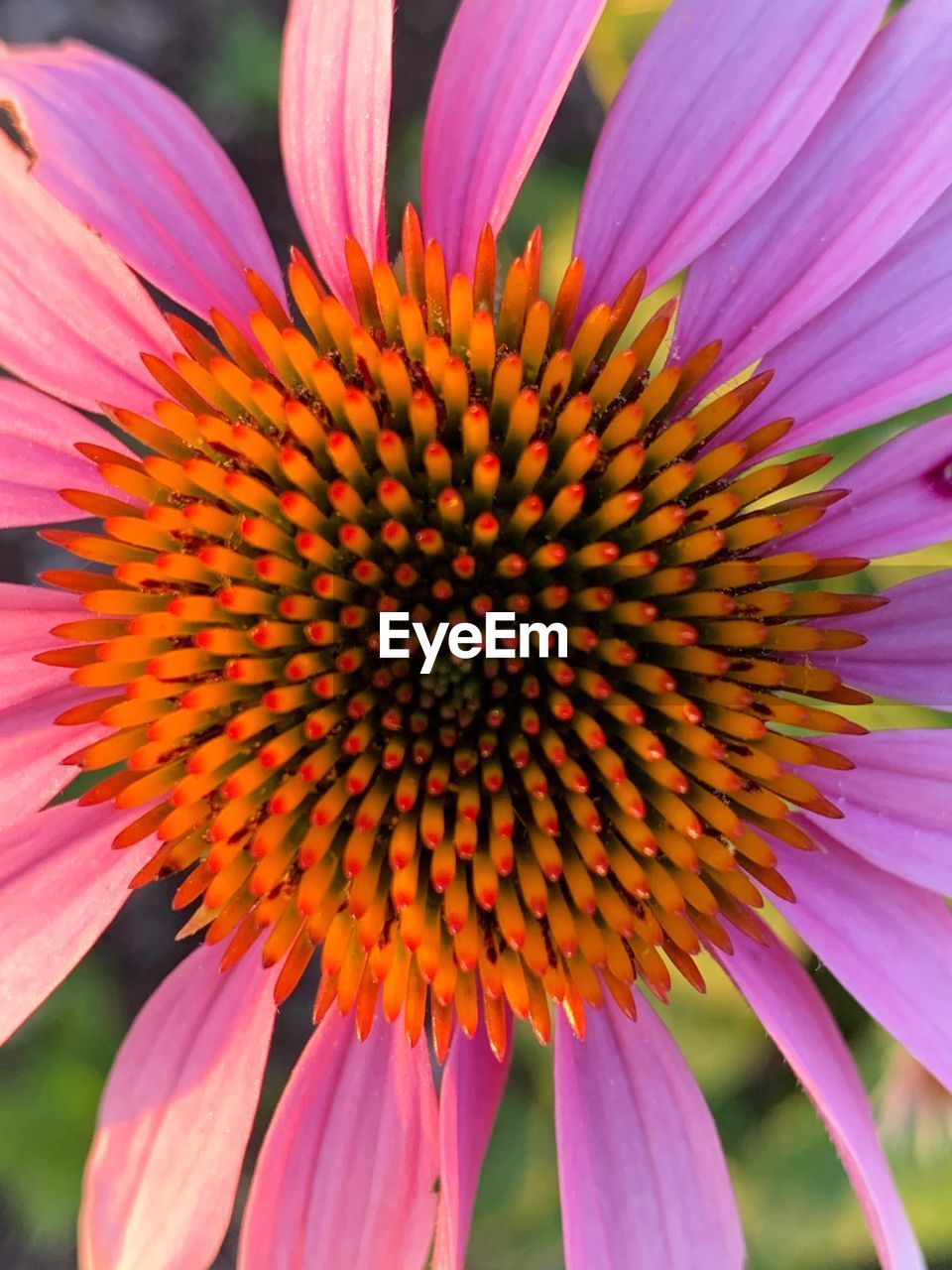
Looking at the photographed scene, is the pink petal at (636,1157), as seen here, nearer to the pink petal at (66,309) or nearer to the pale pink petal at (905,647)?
the pale pink petal at (905,647)

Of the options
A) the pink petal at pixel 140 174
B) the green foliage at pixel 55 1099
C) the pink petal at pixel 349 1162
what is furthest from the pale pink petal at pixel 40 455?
the green foliage at pixel 55 1099

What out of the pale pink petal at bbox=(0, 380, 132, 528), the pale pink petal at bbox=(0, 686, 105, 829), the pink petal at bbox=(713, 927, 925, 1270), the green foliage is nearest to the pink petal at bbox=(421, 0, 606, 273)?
the pale pink petal at bbox=(0, 380, 132, 528)

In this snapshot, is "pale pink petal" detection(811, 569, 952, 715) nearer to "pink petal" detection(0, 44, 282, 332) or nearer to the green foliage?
"pink petal" detection(0, 44, 282, 332)

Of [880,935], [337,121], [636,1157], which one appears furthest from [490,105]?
[636,1157]

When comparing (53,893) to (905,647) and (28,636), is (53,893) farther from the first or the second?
(905,647)

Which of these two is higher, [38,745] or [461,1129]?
[38,745]

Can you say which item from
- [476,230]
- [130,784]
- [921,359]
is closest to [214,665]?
[130,784]

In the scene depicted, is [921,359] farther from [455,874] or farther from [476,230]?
[455,874]
